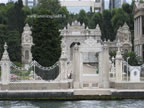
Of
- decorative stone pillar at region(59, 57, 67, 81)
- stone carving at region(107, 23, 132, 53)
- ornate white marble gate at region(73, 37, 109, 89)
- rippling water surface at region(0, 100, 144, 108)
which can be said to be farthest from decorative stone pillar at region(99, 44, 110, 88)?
stone carving at region(107, 23, 132, 53)

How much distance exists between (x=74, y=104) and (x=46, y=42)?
1753 cm

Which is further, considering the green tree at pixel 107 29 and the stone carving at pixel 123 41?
the green tree at pixel 107 29

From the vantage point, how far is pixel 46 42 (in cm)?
4009

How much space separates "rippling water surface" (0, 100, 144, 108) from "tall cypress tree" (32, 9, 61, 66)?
1465cm

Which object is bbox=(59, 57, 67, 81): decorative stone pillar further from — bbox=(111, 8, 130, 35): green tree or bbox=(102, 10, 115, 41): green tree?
bbox=(102, 10, 115, 41): green tree

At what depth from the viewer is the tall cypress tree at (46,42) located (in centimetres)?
3947

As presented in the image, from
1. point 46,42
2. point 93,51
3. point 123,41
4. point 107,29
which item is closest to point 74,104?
point 93,51

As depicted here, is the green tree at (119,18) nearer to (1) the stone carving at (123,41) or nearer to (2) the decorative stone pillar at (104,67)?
(1) the stone carving at (123,41)

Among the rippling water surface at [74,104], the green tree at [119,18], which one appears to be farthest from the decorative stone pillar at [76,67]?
the green tree at [119,18]

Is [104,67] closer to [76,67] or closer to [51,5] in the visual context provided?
[76,67]

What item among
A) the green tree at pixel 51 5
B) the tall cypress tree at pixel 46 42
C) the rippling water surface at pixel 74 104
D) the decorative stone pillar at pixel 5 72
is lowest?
the rippling water surface at pixel 74 104

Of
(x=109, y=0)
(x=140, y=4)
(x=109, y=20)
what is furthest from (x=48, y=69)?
(x=109, y=0)

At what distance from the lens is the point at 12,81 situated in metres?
27.2

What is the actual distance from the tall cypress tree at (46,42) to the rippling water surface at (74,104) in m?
14.6
